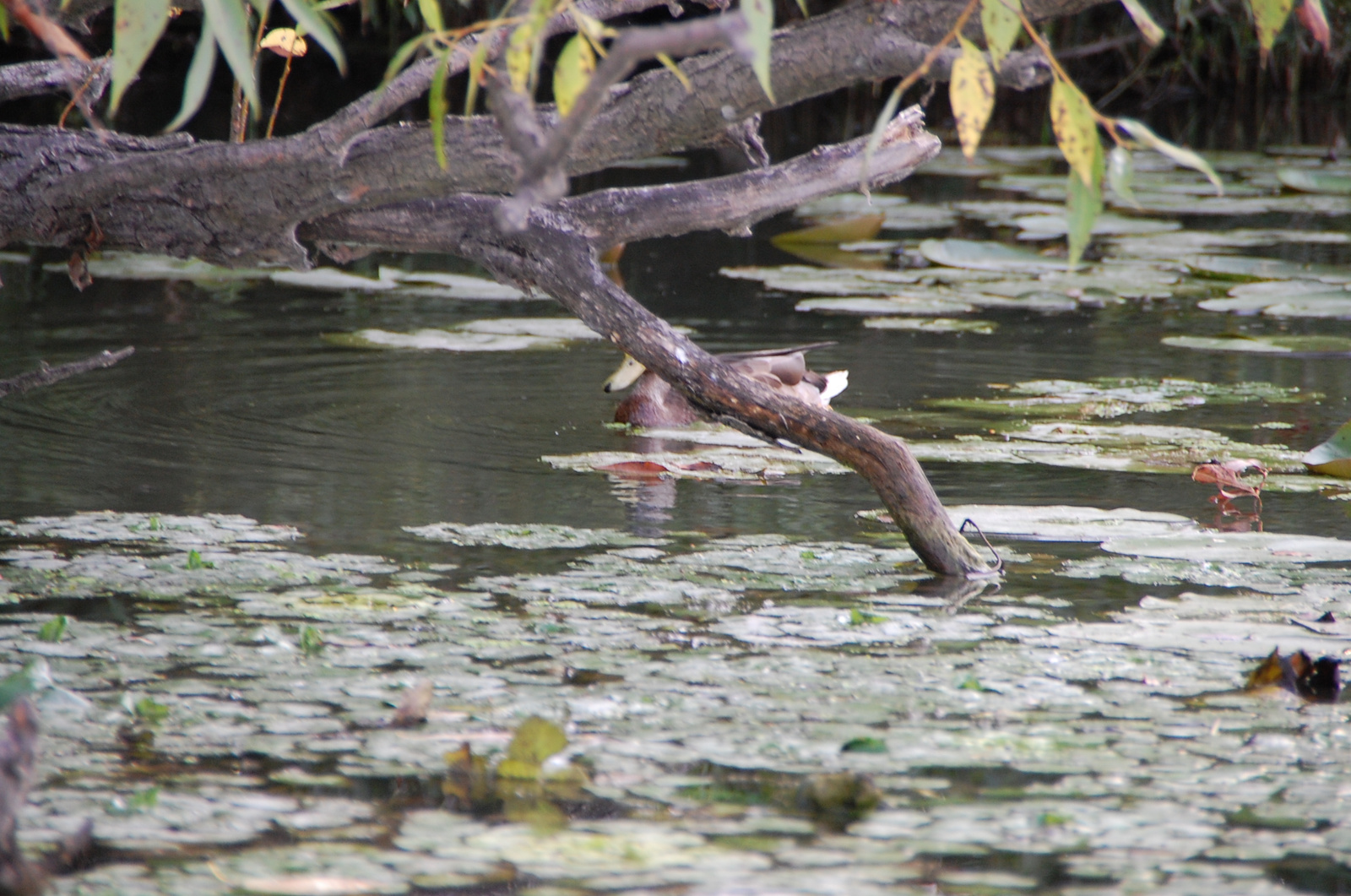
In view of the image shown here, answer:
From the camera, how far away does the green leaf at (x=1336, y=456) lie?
2880mm

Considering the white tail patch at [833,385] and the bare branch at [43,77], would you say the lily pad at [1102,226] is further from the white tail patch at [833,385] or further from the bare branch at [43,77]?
the bare branch at [43,77]

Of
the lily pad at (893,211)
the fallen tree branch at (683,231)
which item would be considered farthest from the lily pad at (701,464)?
the lily pad at (893,211)

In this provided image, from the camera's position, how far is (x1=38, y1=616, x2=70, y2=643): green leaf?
6.14 feet

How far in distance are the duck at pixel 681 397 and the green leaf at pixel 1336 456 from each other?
3.07 feet

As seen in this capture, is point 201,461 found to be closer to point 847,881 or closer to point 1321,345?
point 847,881

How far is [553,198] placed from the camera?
2.14 metres

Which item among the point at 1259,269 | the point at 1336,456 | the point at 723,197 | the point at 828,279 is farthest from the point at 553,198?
the point at 1259,269

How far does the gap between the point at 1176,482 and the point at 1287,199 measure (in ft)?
16.8

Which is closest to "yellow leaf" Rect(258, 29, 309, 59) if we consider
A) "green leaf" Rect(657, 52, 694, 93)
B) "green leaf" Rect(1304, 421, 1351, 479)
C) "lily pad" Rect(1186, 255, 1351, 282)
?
"green leaf" Rect(657, 52, 694, 93)

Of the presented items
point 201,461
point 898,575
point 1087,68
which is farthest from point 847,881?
point 1087,68

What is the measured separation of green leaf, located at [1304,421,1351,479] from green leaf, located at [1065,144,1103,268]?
5.51 ft

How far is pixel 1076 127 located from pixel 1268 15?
360 mm

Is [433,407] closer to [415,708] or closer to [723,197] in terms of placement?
[723,197]

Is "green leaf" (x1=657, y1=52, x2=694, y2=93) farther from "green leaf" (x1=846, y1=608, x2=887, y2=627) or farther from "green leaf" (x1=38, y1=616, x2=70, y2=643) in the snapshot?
"green leaf" (x1=38, y1=616, x2=70, y2=643)
